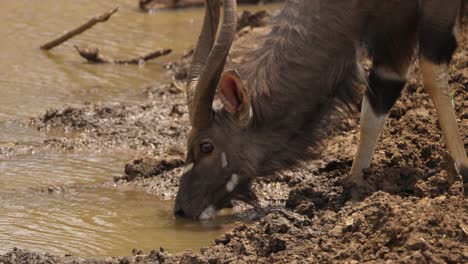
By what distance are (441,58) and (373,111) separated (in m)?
0.90

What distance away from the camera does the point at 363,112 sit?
28.9ft

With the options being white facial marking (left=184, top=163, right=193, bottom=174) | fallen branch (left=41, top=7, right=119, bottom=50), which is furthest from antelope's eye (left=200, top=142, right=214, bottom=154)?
fallen branch (left=41, top=7, right=119, bottom=50)

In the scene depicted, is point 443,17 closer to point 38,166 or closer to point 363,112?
point 363,112

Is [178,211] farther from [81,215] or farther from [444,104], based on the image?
[444,104]

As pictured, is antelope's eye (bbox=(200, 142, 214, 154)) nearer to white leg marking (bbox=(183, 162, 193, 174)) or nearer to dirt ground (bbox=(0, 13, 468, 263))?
white leg marking (bbox=(183, 162, 193, 174))

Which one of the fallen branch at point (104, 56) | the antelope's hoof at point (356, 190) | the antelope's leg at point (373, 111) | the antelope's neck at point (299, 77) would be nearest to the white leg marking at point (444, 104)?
the antelope's leg at point (373, 111)

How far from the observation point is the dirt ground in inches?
244

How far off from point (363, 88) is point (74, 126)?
401 cm

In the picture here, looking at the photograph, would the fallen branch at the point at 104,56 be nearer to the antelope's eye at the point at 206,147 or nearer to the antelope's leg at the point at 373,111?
the antelope's leg at the point at 373,111

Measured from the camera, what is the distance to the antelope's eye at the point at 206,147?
27.0ft

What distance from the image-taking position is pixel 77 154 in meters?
10.3

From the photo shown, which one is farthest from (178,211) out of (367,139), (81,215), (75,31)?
(75,31)

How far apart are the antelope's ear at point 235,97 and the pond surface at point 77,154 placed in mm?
836

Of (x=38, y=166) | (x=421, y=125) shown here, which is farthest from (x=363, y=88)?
(x=38, y=166)
